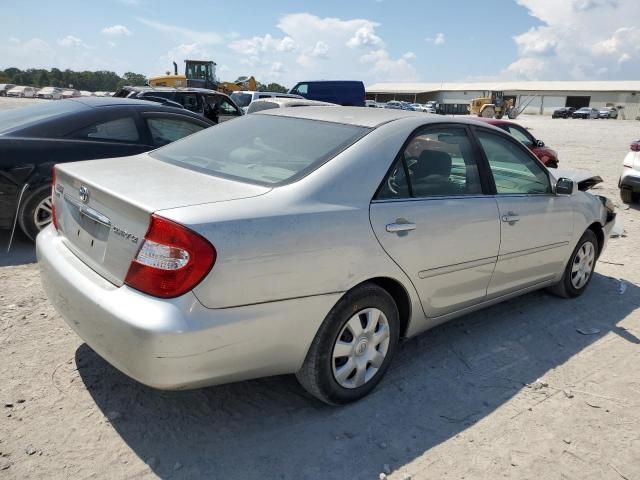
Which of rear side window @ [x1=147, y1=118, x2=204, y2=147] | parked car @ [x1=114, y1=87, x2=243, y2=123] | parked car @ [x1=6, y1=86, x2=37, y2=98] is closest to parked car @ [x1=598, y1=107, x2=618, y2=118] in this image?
parked car @ [x1=114, y1=87, x2=243, y2=123]

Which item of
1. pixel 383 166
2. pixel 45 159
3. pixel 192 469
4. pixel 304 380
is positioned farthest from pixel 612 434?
pixel 45 159

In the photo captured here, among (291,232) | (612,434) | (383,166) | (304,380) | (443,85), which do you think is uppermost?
(443,85)

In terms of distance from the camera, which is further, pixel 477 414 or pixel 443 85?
pixel 443 85

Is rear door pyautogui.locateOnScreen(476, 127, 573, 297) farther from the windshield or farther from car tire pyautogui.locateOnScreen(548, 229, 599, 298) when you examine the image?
the windshield

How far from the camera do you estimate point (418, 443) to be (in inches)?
106

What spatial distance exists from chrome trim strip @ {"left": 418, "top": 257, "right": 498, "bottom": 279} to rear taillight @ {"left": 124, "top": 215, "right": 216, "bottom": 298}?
1405 mm

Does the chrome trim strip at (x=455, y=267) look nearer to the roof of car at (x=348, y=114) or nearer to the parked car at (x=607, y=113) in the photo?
the roof of car at (x=348, y=114)

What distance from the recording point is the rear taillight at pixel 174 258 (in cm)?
222

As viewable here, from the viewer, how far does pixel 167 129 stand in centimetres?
614

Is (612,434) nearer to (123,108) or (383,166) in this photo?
(383,166)

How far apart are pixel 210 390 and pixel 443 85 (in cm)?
10943

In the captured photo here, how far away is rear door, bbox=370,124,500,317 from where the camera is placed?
2.97 metres

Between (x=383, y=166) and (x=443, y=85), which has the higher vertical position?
(x=443, y=85)

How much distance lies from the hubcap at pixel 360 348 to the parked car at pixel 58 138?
12.1ft
